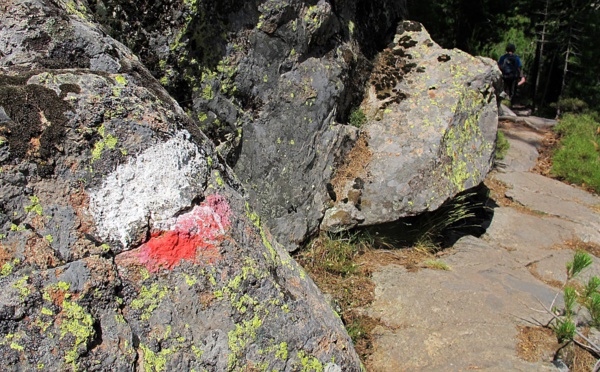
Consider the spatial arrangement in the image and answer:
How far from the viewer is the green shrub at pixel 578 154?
8.62 metres

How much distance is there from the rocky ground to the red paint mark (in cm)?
188

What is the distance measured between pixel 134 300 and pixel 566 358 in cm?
347

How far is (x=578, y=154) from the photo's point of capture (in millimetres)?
9281

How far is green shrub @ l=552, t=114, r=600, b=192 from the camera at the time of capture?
862 cm

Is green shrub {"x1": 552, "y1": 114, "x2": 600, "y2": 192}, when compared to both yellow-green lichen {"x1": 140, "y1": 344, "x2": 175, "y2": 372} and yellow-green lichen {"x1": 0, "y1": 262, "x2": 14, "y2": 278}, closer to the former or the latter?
yellow-green lichen {"x1": 140, "y1": 344, "x2": 175, "y2": 372}

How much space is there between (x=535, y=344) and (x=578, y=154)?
668 cm

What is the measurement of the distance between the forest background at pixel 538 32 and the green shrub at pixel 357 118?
8096 mm

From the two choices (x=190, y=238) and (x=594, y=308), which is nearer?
(x=190, y=238)

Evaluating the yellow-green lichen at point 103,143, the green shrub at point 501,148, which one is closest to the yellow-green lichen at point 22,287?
the yellow-green lichen at point 103,143

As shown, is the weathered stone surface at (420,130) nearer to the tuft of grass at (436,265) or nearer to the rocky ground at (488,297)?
the tuft of grass at (436,265)

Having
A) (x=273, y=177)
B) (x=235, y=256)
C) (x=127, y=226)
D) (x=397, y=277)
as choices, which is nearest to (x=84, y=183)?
(x=127, y=226)

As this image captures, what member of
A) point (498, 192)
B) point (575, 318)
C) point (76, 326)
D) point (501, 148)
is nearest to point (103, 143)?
point (76, 326)

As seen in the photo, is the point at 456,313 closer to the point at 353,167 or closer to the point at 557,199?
the point at 353,167

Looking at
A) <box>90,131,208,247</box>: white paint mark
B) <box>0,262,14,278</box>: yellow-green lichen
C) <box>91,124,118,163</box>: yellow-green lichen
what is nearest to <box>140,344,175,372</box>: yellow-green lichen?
<box>90,131,208,247</box>: white paint mark
